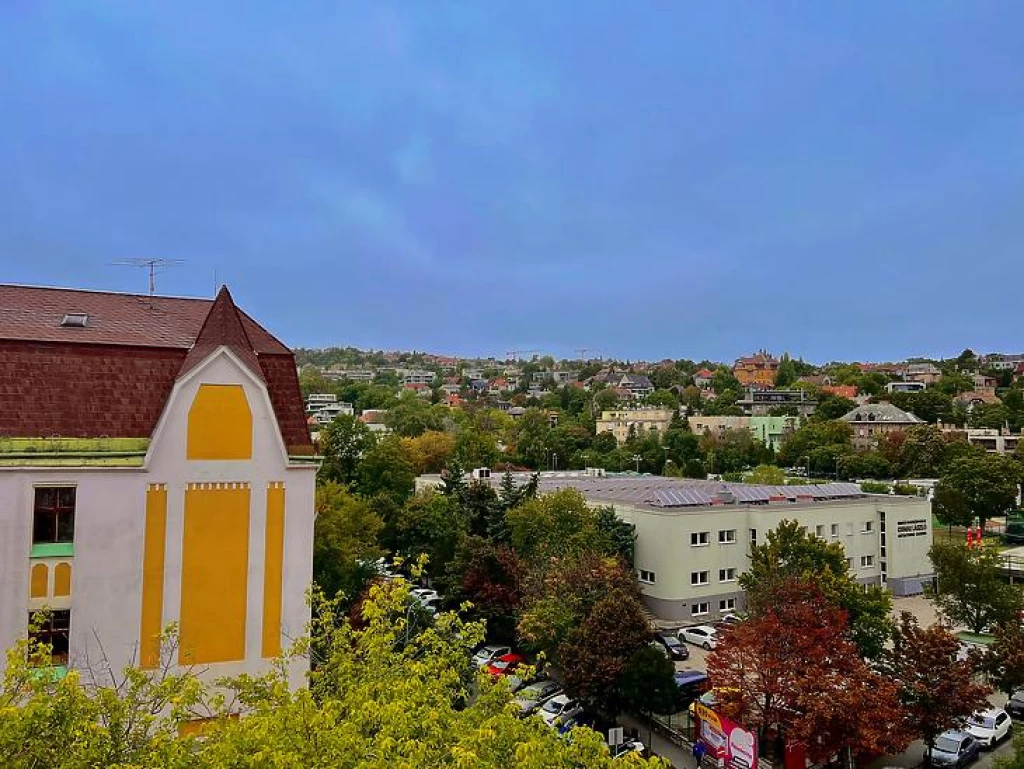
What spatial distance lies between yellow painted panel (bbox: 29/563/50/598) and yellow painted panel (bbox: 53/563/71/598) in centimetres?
12

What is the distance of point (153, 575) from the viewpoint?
1526cm

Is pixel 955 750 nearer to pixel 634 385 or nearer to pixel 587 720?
pixel 587 720

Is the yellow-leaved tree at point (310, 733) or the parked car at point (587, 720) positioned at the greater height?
the yellow-leaved tree at point (310, 733)

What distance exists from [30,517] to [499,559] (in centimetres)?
2044

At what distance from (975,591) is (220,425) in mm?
30451

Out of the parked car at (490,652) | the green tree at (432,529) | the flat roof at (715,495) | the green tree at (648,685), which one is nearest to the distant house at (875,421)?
the flat roof at (715,495)

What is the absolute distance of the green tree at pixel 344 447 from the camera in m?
50.6

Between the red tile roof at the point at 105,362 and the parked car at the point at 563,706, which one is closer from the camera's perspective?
the red tile roof at the point at 105,362

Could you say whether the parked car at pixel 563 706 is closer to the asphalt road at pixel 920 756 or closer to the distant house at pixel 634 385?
the asphalt road at pixel 920 756

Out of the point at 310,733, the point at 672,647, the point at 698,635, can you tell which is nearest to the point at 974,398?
the point at 698,635

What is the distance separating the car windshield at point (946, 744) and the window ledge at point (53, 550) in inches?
934

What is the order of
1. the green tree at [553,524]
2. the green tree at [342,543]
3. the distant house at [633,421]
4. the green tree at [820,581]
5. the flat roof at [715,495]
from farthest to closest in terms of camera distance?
1. the distant house at [633,421]
2. the flat roof at [715,495]
3. the green tree at [553,524]
4. the green tree at [342,543]
5. the green tree at [820,581]

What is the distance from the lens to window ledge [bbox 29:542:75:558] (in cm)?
1451

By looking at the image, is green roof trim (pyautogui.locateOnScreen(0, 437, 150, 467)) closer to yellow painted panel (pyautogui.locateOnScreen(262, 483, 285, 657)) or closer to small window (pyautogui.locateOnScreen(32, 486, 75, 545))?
small window (pyautogui.locateOnScreen(32, 486, 75, 545))
